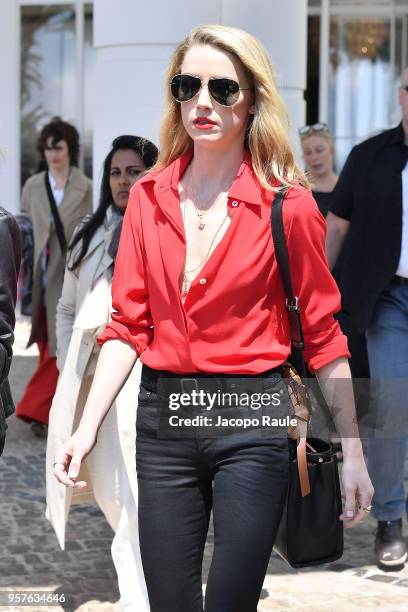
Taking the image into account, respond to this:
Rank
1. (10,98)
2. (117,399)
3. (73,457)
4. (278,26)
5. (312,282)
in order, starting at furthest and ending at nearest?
(10,98) → (278,26) → (117,399) → (312,282) → (73,457)

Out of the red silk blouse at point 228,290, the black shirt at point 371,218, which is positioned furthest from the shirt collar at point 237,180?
the black shirt at point 371,218

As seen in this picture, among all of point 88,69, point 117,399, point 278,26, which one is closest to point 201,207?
point 117,399

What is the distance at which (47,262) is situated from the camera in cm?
818

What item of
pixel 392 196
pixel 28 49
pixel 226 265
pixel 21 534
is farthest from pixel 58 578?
pixel 28 49

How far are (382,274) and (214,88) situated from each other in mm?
2369

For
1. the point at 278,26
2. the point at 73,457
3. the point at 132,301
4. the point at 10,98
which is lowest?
the point at 73,457

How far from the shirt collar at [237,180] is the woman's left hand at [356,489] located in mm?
722

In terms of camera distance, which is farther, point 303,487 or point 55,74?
point 55,74

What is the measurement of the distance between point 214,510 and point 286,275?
24.6 inches

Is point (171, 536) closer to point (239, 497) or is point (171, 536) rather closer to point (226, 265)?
point (239, 497)

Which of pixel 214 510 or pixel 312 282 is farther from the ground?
pixel 312 282

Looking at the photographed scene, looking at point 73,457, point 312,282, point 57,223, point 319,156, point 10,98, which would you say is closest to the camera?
point 73,457

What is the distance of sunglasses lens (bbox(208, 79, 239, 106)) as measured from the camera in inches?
117

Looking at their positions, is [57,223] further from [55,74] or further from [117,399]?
[55,74]
